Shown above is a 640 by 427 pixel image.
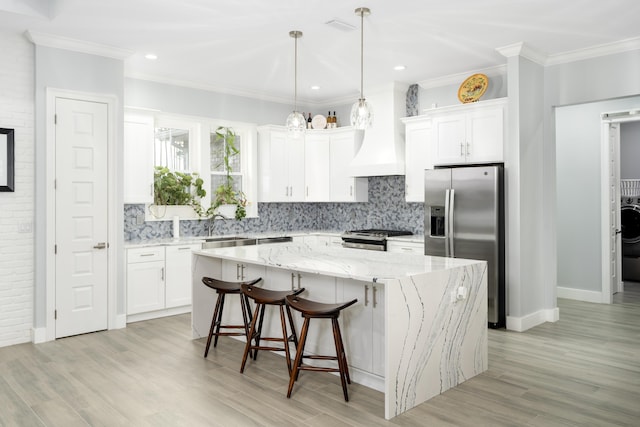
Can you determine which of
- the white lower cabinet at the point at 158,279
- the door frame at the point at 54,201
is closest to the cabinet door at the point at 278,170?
the white lower cabinet at the point at 158,279

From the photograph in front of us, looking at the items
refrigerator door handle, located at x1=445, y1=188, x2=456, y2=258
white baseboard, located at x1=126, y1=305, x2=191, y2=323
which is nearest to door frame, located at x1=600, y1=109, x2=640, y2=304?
refrigerator door handle, located at x1=445, y1=188, x2=456, y2=258

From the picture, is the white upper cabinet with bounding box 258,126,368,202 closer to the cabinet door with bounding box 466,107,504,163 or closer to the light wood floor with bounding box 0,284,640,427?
the cabinet door with bounding box 466,107,504,163

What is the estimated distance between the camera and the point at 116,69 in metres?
4.98

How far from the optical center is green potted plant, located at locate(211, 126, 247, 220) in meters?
6.55

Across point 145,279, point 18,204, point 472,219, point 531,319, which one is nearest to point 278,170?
point 145,279

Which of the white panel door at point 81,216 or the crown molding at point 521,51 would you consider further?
the crown molding at point 521,51

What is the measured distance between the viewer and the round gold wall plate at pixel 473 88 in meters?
5.42

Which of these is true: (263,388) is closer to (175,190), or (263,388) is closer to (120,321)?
(120,321)

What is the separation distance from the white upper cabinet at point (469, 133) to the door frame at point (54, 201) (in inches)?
139

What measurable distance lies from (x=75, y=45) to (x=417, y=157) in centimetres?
397

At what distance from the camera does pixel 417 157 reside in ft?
19.9

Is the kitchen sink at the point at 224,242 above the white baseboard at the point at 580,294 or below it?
above

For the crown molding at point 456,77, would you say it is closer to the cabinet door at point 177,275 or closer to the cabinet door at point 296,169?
the cabinet door at point 296,169

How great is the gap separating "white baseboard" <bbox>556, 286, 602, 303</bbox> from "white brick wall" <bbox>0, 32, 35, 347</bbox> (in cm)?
635
